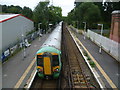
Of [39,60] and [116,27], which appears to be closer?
[39,60]

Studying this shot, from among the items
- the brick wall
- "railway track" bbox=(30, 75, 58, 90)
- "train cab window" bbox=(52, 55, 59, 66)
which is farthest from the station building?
the brick wall

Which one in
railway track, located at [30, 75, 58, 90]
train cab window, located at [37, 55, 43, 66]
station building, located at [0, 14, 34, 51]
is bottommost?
railway track, located at [30, 75, 58, 90]

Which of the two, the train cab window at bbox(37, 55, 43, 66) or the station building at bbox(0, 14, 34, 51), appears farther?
the station building at bbox(0, 14, 34, 51)

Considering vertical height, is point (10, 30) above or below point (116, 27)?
below

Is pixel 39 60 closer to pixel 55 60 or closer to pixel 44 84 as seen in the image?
pixel 55 60

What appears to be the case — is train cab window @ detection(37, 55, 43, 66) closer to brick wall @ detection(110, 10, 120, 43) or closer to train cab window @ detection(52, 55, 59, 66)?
train cab window @ detection(52, 55, 59, 66)

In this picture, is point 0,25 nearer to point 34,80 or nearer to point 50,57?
point 34,80

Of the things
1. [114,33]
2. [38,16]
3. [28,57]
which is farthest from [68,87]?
[38,16]

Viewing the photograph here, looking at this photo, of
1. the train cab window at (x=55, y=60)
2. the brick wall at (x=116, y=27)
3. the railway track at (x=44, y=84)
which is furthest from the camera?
the brick wall at (x=116, y=27)

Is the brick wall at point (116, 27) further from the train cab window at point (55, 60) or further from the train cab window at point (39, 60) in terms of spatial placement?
the train cab window at point (39, 60)

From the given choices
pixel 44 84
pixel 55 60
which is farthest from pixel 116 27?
pixel 44 84

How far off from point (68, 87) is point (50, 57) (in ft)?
8.97

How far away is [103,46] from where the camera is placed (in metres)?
21.4

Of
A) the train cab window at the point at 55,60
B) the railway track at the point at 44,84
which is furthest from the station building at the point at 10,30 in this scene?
the train cab window at the point at 55,60
